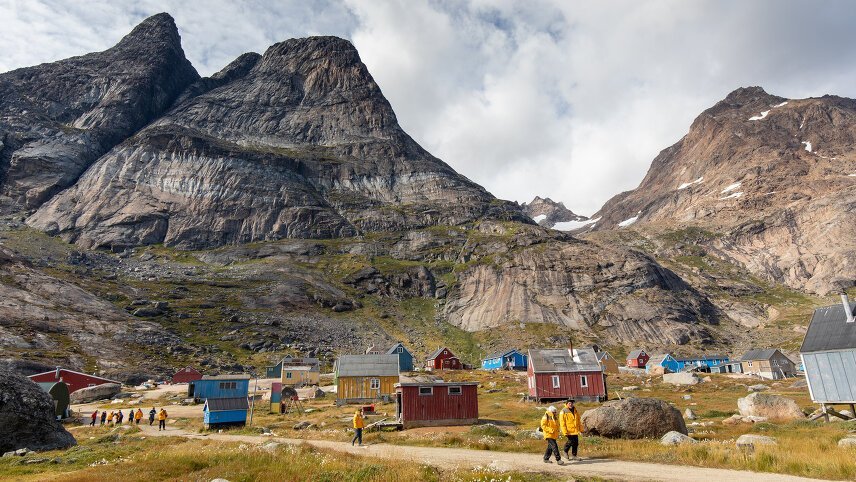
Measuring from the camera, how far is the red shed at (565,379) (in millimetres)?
54469

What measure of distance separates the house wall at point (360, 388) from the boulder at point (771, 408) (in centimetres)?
3794

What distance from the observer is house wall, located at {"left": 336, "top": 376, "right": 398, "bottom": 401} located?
59156mm

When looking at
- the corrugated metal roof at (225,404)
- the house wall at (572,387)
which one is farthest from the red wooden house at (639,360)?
the corrugated metal roof at (225,404)

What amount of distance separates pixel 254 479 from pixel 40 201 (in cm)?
21711

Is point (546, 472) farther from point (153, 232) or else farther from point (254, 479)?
point (153, 232)

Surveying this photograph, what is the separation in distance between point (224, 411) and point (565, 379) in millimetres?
34866

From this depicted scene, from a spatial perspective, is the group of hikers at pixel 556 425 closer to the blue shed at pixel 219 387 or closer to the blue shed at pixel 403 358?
the blue shed at pixel 219 387

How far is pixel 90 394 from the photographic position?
70.6 meters

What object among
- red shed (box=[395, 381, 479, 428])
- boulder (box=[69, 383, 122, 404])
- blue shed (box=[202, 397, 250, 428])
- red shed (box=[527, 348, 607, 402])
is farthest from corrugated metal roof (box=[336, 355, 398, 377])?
boulder (box=[69, 383, 122, 404])

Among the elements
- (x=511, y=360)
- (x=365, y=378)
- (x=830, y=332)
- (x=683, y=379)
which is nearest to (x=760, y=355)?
(x=683, y=379)

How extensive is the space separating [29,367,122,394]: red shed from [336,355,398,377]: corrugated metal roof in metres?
39.7

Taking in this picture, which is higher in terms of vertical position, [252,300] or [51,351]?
[252,300]

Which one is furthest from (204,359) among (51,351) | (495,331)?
(495,331)

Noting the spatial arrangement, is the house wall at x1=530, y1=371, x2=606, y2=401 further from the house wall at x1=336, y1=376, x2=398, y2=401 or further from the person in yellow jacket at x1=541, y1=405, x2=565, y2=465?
the person in yellow jacket at x1=541, y1=405, x2=565, y2=465
